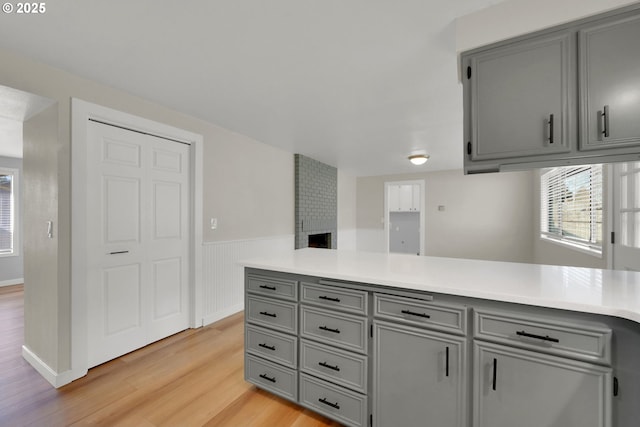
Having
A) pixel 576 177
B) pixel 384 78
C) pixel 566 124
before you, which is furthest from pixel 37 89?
pixel 576 177

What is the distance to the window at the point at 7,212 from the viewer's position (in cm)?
487

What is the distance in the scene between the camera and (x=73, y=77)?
208 centimetres

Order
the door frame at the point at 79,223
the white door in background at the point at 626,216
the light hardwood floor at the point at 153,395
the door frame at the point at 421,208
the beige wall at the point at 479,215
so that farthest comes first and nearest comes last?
the door frame at the point at 421,208 → the beige wall at the point at 479,215 → the door frame at the point at 79,223 → the white door in background at the point at 626,216 → the light hardwood floor at the point at 153,395

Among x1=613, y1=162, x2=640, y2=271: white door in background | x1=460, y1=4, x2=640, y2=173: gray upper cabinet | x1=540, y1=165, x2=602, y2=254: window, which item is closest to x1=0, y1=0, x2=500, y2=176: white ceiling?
x1=460, y1=4, x2=640, y2=173: gray upper cabinet

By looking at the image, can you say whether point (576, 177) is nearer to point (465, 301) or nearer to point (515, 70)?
point (515, 70)

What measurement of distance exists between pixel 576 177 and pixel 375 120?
2.45m

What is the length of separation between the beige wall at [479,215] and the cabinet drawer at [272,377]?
553cm

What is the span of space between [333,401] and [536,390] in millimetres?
1045

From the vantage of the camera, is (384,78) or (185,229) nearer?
(384,78)

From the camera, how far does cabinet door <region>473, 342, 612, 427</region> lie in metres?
1.08

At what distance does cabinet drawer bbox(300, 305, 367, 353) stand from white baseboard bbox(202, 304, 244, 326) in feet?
6.30

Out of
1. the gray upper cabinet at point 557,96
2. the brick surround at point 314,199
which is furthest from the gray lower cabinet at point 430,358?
the brick surround at point 314,199

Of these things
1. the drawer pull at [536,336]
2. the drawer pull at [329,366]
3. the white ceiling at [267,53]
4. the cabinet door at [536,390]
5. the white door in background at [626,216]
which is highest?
the white ceiling at [267,53]

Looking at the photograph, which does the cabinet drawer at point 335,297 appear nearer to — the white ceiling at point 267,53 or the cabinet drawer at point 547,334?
the cabinet drawer at point 547,334
